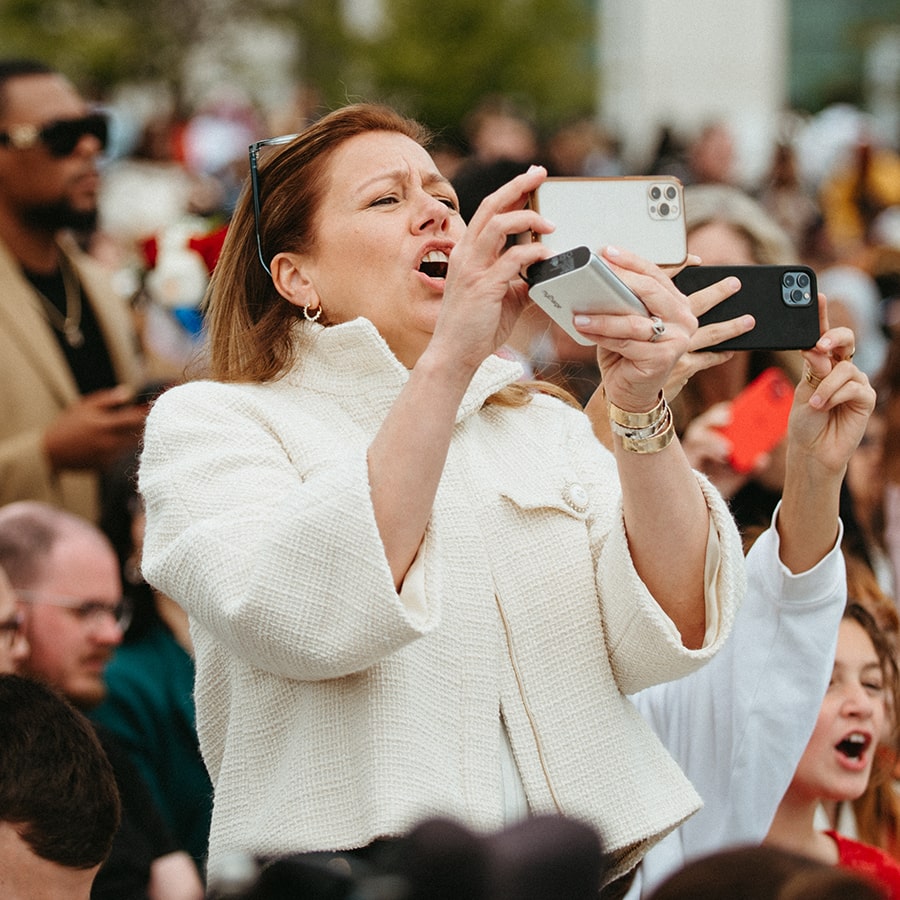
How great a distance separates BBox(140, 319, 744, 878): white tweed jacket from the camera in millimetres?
1925

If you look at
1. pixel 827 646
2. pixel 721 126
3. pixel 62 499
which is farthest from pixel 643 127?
pixel 827 646

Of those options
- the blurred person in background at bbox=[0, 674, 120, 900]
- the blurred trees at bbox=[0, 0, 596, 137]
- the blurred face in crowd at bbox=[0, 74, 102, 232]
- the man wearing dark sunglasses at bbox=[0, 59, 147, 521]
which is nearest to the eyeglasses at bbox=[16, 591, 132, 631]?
the man wearing dark sunglasses at bbox=[0, 59, 147, 521]

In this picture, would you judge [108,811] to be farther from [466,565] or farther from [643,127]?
[643,127]

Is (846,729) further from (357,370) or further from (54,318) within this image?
(54,318)

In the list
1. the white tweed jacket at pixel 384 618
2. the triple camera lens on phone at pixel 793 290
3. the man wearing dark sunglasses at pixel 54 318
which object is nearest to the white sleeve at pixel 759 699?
the white tweed jacket at pixel 384 618

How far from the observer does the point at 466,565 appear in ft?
7.02

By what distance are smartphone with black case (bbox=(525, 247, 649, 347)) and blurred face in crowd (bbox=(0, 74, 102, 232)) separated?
125 inches

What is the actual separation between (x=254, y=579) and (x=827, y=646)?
101cm

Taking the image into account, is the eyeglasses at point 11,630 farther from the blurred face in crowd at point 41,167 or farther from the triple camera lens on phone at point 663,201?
the blurred face in crowd at point 41,167

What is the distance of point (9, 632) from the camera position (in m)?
3.06

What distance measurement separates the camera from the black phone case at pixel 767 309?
7.29 ft

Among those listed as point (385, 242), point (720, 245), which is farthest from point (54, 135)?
point (385, 242)

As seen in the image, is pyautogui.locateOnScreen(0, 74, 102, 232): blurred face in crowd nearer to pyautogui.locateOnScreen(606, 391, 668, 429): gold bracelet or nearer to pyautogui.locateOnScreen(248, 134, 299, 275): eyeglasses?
pyautogui.locateOnScreen(248, 134, 299, 275): eyeglasses

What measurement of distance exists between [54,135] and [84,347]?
0.65m
